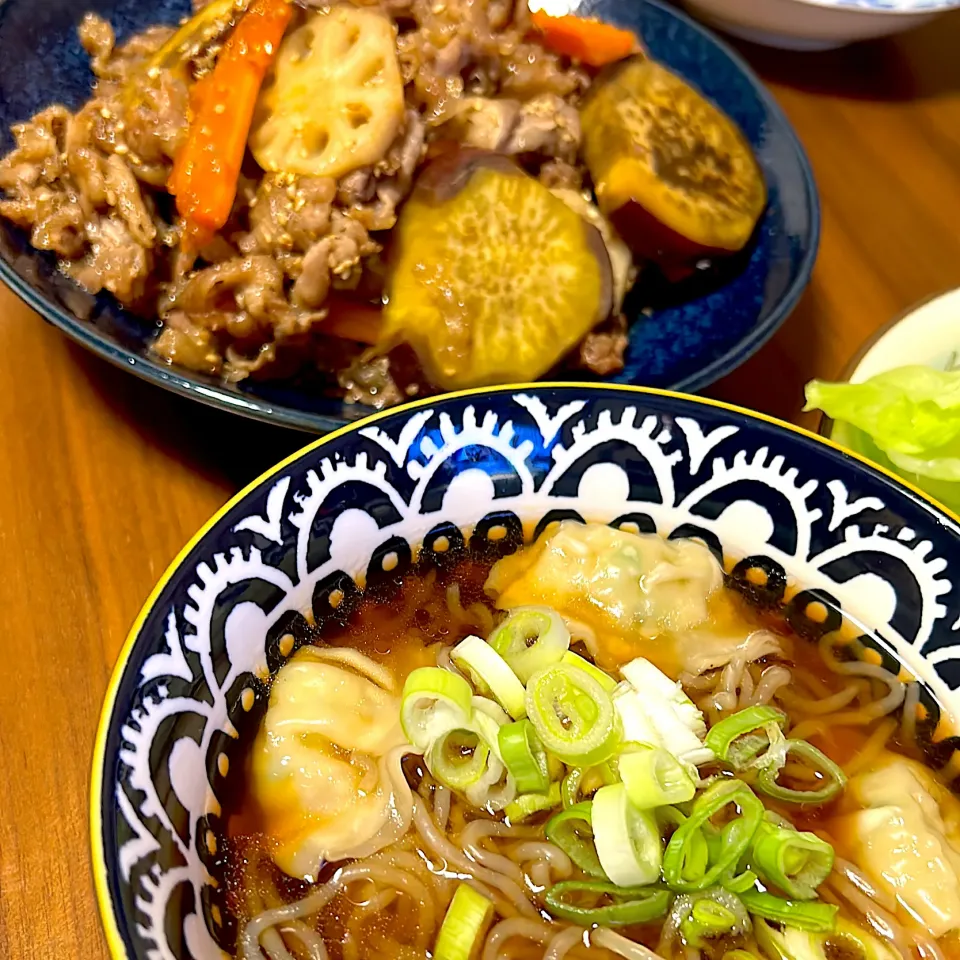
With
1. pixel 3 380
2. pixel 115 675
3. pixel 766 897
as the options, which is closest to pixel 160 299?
pixel 3 380

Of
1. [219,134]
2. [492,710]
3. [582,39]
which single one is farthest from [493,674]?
[582,39]

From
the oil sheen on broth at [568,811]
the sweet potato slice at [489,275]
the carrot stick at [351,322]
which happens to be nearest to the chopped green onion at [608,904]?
the oil sheen on broth at [568,811]

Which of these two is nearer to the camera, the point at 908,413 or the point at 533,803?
the point at 533,803

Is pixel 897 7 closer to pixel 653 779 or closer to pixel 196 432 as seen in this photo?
pixel 196 432

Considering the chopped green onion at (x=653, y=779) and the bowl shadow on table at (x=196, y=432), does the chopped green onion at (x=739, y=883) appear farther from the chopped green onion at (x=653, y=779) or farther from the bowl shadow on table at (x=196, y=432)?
the bowl shadow on table at (x=196, y=432)

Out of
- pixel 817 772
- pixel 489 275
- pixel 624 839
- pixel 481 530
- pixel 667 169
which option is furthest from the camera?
pixel 667 169

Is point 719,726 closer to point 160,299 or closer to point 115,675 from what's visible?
point 115,675
